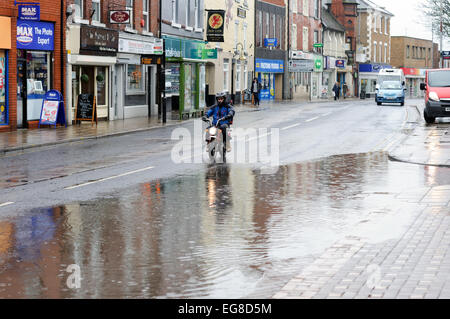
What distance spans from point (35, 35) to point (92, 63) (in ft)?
14.5

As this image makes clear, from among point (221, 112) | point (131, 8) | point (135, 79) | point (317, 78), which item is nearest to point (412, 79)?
point (317, 78)

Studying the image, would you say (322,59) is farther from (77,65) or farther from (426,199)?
(426,199)

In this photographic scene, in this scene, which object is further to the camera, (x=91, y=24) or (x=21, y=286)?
(x=91, y=24)

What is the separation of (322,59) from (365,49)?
16.7m

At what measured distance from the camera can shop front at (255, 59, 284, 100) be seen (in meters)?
64.0

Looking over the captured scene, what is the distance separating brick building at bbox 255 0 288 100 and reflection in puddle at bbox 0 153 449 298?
48.7m

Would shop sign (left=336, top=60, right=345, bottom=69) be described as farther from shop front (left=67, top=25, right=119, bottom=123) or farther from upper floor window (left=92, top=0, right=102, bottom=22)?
upper floor window (left=92, top=0, right=102, bottom=22)

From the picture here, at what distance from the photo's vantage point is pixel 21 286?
7324mm

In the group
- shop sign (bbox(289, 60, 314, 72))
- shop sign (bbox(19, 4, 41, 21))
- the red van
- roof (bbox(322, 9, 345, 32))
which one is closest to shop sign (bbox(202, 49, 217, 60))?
the red van

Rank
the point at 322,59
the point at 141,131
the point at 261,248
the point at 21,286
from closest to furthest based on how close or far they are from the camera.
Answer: the point at 21,286
the point at 261,248
the point at 141,131
the point at 322,59

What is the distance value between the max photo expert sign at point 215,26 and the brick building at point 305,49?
22393 millimetres

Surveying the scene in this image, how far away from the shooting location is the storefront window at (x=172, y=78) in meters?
43.1

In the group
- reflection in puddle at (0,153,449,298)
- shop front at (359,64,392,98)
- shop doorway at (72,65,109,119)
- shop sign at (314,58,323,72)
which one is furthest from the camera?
→ shop front at (359,64,392,98)
